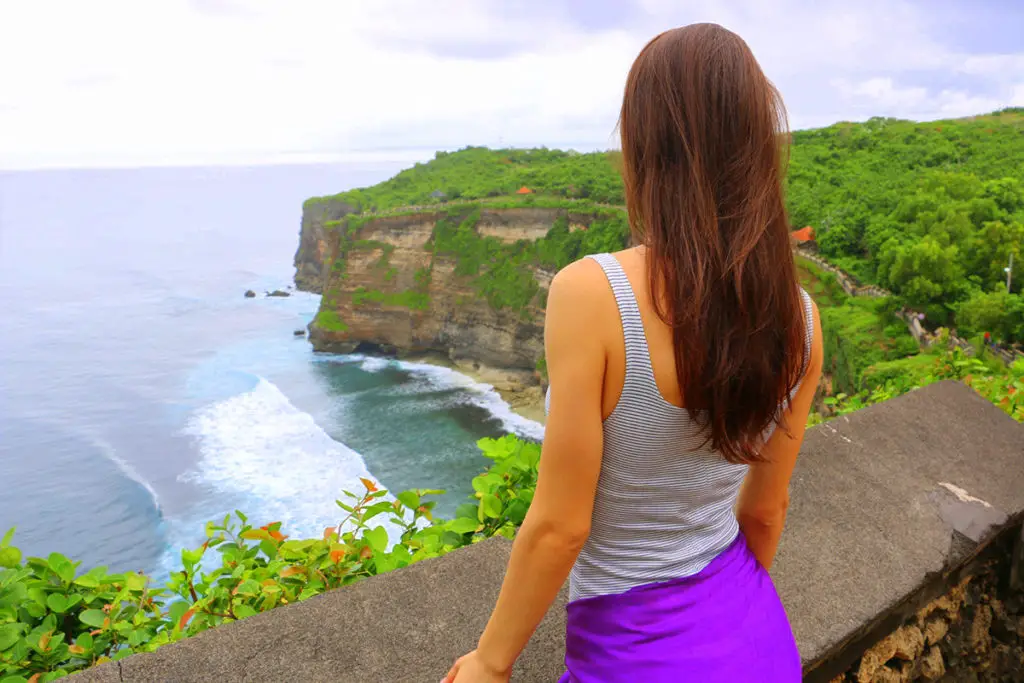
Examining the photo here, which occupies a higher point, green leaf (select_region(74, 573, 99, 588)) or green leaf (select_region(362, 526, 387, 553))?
green leaf (select_region(362, 526, 387, 553))

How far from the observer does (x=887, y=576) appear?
1640 millimetres

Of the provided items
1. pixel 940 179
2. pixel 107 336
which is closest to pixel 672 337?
pixel 940 179

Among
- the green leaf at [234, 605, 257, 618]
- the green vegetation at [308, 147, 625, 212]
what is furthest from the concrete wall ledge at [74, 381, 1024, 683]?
the green vegetation at [308, 147, 625, 212]

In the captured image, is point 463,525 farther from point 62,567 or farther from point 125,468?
point 125,468

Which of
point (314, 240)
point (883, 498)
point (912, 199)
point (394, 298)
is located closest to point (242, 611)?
point (883, 498)

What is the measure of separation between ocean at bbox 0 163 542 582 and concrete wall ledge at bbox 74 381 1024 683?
8015mm

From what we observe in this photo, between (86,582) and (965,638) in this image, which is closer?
(86,582)

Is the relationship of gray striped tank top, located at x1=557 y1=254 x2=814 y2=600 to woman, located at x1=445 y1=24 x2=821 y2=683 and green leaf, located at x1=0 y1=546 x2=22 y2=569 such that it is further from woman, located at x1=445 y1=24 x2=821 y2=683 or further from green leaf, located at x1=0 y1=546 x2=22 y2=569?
green leaf, located at x1=0 y1=546 x2=22 y2=569

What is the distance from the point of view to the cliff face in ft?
114

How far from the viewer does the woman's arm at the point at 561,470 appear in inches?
32.4

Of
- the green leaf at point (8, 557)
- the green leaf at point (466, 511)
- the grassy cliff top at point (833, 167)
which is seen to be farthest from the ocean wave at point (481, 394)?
the green leaf at point (8, 557)

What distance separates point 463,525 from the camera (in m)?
1.88

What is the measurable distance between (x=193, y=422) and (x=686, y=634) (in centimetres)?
3923

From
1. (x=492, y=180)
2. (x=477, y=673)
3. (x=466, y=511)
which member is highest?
(x=477, y=673)
